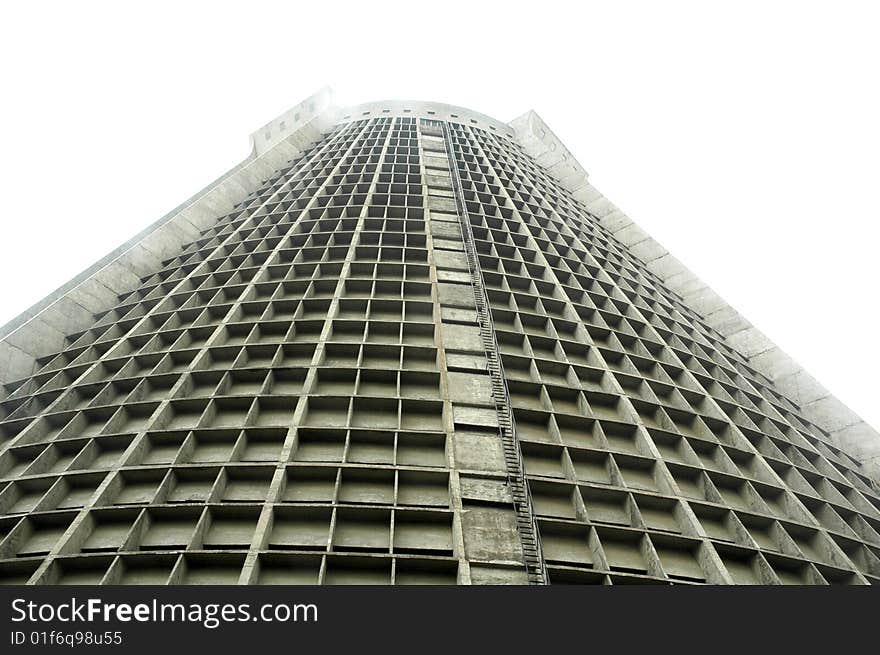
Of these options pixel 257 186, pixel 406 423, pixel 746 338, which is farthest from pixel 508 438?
pixel 257 186

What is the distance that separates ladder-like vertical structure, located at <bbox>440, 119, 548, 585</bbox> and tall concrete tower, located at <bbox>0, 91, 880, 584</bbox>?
0.05m

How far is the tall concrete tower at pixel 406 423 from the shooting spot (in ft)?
34.4

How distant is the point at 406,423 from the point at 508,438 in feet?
7.32

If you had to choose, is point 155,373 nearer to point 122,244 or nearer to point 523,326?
point 523,326

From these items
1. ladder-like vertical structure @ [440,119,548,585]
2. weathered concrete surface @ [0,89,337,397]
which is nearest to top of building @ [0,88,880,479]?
weathered concrete surface @ [0,89,337,397]

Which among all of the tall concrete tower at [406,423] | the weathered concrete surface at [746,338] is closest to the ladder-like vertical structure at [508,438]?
the tall concrete tower at [406,423]

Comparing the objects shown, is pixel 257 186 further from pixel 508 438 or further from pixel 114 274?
pixel 508 438

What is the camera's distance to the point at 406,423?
42.4ft

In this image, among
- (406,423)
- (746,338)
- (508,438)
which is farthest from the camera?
(746,338)

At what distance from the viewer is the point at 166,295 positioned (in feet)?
62.4

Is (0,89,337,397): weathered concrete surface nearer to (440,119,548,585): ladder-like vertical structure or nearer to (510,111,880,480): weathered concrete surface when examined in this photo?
(440,119,548,585): ladder-like vertical structure

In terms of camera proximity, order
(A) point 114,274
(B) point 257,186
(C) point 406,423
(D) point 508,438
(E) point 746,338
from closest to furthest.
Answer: (D) point 508,438
(C) point 406,423
(A) point 114,274
(E) point 746,338
(B) point 257,186

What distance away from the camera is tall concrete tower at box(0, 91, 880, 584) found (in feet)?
34.4
